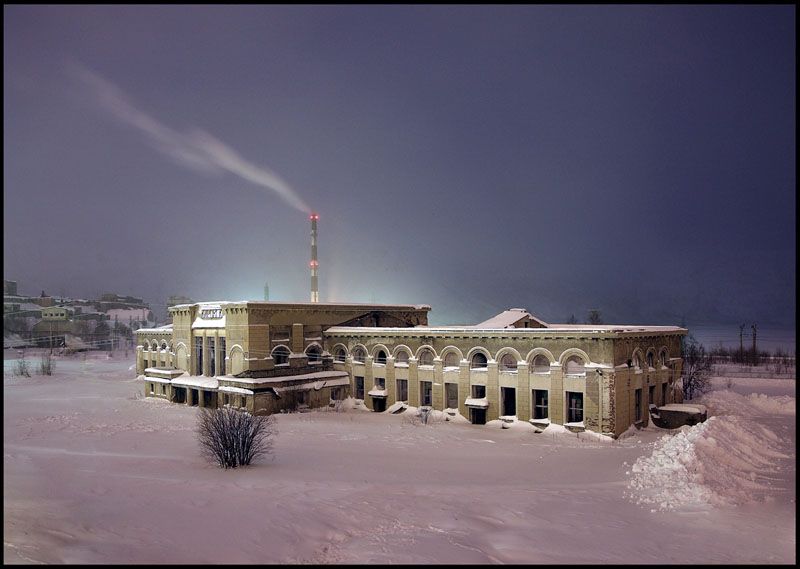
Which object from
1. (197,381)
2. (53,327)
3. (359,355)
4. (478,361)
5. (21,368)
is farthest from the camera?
(21,368)

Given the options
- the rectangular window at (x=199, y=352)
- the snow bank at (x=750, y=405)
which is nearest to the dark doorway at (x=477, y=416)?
the snow bank at (x=750, y=405)

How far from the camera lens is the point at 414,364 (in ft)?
122

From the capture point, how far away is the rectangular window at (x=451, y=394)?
116ft

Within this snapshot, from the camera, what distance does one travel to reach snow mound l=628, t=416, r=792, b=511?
15109 mm

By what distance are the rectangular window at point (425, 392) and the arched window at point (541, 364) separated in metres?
8.19

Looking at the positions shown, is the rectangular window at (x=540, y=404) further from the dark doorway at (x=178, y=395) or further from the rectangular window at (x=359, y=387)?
the dark doorway at (x=178, y=395)

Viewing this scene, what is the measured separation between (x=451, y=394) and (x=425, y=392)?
2169 mm

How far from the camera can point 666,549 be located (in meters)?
11.5

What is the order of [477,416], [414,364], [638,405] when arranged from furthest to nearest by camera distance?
[414,364] < [477,416] < [638,405]

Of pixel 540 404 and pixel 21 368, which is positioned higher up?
pixel 540 404

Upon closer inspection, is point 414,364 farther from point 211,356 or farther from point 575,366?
point 211,356

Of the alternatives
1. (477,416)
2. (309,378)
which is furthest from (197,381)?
(477,416)

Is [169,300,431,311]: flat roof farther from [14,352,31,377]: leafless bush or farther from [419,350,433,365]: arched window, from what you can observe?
[14,352,31,377]: leafless bush

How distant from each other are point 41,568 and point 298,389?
29770 mm
